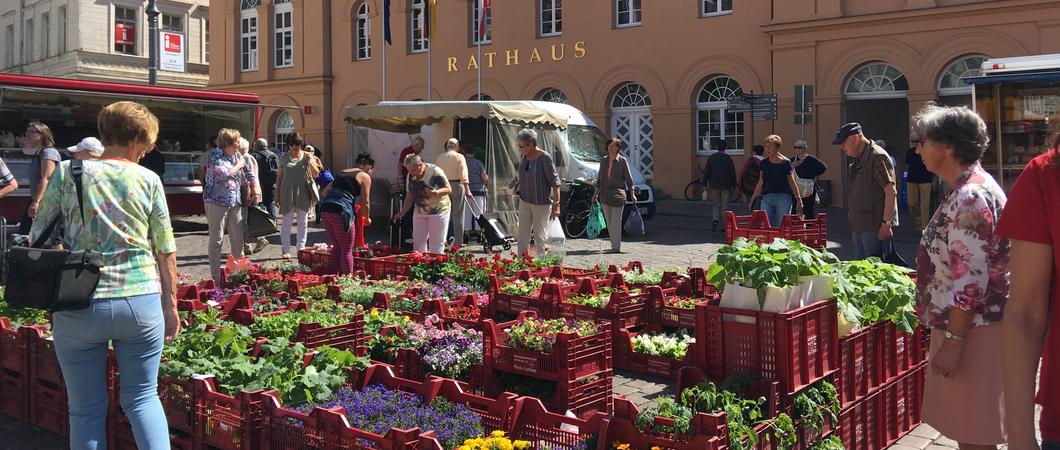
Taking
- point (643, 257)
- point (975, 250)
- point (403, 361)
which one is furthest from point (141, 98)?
point (975, 250)

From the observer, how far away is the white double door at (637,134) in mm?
26375

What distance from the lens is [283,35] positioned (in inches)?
1384

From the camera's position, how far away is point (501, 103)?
16125mm

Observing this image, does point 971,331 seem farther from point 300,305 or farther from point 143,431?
point 300,305

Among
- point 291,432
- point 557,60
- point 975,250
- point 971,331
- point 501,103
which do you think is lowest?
point 291,432

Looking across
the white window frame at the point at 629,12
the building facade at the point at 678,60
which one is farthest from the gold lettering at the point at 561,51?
the white window frame at the point at 629,12

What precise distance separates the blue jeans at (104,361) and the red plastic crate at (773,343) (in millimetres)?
2303

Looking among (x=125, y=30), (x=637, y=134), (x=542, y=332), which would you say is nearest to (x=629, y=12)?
(x=637, y=134)

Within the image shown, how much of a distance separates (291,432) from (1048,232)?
116 inches

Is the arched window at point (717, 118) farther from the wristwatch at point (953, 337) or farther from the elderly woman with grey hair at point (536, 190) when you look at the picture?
the wristwatch at point (953, 337)

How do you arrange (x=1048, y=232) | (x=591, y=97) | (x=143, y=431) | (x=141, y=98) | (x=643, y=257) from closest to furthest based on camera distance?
(x=1048, y=232)
(x=143, y=431)
(x=643, y=257)
(x=141, y=98)
(x=591, y=97)

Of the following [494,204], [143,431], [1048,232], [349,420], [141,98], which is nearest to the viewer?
[1048,232]

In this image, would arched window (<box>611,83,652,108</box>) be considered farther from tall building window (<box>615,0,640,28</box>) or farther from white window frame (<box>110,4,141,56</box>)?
white window frame (<box>110,4,141,56</box>)

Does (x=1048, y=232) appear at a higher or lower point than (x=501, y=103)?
lower
